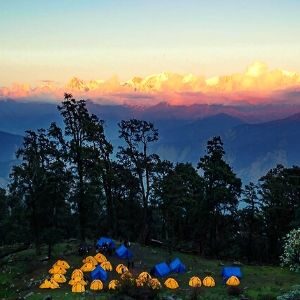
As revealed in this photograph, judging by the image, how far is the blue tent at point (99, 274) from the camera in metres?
52.7

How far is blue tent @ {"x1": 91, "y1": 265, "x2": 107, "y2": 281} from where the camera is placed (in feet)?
173

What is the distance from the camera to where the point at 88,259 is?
190 feet

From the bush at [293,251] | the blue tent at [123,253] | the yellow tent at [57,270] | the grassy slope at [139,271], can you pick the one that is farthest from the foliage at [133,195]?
the bush at [293,251]

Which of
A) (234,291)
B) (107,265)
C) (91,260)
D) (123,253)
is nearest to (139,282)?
(234,291)

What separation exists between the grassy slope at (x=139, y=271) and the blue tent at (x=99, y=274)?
2.27 m

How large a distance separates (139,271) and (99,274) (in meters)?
5.86

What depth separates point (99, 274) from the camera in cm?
5294

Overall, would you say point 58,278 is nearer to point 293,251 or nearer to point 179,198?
point 179,198

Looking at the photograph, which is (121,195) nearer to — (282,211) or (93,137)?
(93,137)

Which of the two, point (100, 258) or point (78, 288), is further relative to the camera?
point (100, 258)

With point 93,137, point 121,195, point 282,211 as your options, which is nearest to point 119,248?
point 93,137

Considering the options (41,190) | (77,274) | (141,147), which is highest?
(141,147)

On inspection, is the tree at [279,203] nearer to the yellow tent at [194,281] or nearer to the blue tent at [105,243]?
the blue tent at [105,243]

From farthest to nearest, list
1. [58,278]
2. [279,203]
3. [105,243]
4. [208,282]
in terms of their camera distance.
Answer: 1. [279,203]
2. [105,243]
3. [58,278]
4. [208,282]
